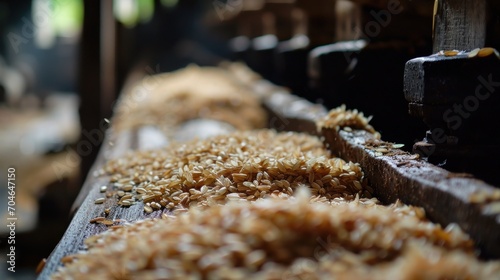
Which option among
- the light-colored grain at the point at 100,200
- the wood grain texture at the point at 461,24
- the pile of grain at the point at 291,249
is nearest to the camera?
the pile of grain at the point at 291,249

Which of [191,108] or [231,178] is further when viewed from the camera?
[191,108]

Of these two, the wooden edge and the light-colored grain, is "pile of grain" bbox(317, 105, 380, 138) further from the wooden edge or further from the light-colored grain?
the light-colored grain

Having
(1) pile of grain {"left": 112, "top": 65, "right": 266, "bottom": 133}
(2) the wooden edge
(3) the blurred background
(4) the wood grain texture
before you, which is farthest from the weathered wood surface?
(1) pile of grain {"left": 112, "top": 65, "right": 266, "bottom": 133}

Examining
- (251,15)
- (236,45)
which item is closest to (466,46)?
(251,15)

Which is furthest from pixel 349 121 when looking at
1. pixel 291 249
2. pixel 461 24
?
pixel 291 249

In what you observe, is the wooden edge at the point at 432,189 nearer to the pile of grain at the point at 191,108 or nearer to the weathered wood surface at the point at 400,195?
the weathered wood surface at the point at 400,195

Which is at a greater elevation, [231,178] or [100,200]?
[231,178]

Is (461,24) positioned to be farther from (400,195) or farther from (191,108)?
(191,108)

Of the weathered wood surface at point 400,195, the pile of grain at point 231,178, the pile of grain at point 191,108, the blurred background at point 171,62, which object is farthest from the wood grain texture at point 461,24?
the pile of grain at point 191,108
